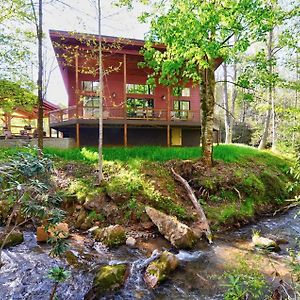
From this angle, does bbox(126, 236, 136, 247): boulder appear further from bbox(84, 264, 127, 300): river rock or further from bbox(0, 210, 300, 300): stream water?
bbox(84, 264, 127, 300): river rock

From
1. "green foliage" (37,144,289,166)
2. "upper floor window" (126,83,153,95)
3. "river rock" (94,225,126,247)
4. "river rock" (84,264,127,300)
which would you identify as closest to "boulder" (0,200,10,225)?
"green foliage" (37,144,289,166)

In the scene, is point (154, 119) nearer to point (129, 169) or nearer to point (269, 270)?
point (129, 169)

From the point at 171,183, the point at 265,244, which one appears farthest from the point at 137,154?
the point at 265,244

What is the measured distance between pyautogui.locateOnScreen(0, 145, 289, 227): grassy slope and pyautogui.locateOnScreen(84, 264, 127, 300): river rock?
303 centimetres

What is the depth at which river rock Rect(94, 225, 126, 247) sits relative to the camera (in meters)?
7.17

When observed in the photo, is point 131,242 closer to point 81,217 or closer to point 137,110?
point 81,217

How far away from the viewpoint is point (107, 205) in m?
8.89

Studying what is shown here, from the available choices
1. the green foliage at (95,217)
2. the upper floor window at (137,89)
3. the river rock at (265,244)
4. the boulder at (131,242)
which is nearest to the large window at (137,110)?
the upper floor window at (137,89)

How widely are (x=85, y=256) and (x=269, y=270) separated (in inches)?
171

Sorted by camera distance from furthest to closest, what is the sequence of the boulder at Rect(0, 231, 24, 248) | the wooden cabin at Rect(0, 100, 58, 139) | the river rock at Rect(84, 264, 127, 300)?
the wooden cabin at Rect(0, 100, 58, 139) → the boulder at Rect(0, 231, 24, 248) → the river rock at Rect(84, 264, 127, 300)

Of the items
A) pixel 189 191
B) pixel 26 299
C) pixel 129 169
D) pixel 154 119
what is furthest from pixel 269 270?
pixel 154 119

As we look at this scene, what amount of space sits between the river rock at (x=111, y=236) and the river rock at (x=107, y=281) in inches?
67.2

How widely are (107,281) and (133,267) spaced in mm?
1012

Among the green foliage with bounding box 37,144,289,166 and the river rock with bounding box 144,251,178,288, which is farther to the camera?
the green foliage with bounding box 37,144,289,166
